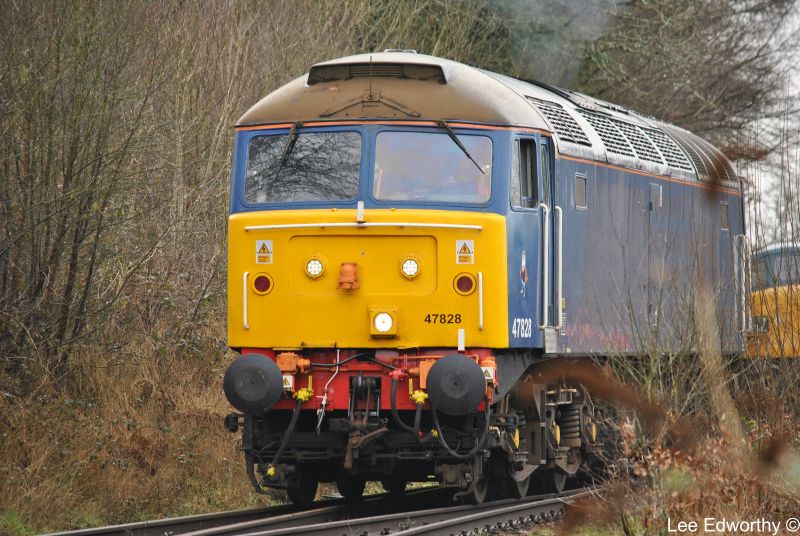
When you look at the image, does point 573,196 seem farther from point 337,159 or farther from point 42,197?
point 42,197

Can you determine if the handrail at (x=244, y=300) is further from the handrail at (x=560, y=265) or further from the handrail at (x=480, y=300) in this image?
the handrail at (x=560, y=265)

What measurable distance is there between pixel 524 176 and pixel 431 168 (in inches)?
32.8

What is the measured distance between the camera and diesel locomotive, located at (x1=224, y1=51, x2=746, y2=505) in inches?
416

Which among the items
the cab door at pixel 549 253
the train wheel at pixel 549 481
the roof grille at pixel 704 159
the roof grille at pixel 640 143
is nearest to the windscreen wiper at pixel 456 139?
the cab door at pixel 549 253

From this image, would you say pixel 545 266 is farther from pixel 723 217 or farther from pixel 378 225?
pixel 723 217

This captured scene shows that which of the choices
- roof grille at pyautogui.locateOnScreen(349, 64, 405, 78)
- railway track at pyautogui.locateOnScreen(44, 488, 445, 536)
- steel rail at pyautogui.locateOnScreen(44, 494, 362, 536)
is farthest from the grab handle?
steel rail at pyautogui.locateOnScreen(44, 494, 362, 536)

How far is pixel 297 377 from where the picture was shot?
10.7 metres

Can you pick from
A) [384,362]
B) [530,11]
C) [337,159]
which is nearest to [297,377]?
[384,362]

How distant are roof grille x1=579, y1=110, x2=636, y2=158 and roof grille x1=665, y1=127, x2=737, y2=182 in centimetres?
183

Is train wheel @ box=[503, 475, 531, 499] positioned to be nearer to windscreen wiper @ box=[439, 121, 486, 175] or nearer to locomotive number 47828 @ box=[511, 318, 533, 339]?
locomotive number 47828 @ box=[511, 318, 533, 339]

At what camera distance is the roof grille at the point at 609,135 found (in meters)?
12.9

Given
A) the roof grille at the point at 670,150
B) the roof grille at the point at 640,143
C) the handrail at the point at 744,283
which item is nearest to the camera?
the handrail at the point at 744,283

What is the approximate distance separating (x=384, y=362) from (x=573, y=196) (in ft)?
8.40

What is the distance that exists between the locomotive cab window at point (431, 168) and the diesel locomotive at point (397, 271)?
0.01 meters
